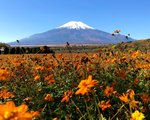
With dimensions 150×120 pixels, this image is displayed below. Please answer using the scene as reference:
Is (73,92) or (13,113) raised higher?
(13,113)

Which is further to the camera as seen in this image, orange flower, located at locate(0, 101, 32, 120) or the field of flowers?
the field of flowers

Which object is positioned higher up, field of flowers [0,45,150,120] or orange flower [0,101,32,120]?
orange flower [0,101,32,120]

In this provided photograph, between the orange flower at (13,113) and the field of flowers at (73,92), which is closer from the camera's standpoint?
the orange flower at (13,113)

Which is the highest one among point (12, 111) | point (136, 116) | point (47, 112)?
point (12, 111)

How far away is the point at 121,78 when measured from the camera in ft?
17.9

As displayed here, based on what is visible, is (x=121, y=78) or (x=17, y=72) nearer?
(x=121, y=78)

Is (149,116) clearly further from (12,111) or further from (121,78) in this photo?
(12,111)

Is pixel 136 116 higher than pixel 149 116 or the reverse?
higher

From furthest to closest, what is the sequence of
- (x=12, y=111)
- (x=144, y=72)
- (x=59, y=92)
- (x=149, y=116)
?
(x=144, y=72), (x=59, y=92), (x=149, y=116), (x=12, y=111)

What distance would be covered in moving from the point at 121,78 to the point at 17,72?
2045mm

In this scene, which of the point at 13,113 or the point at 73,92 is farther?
the point at 73,92

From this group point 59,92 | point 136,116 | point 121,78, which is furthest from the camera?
point 121,78

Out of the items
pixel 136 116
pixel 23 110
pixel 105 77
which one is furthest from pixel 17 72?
pixel 23 110

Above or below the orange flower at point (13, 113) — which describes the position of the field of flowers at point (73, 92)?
below
